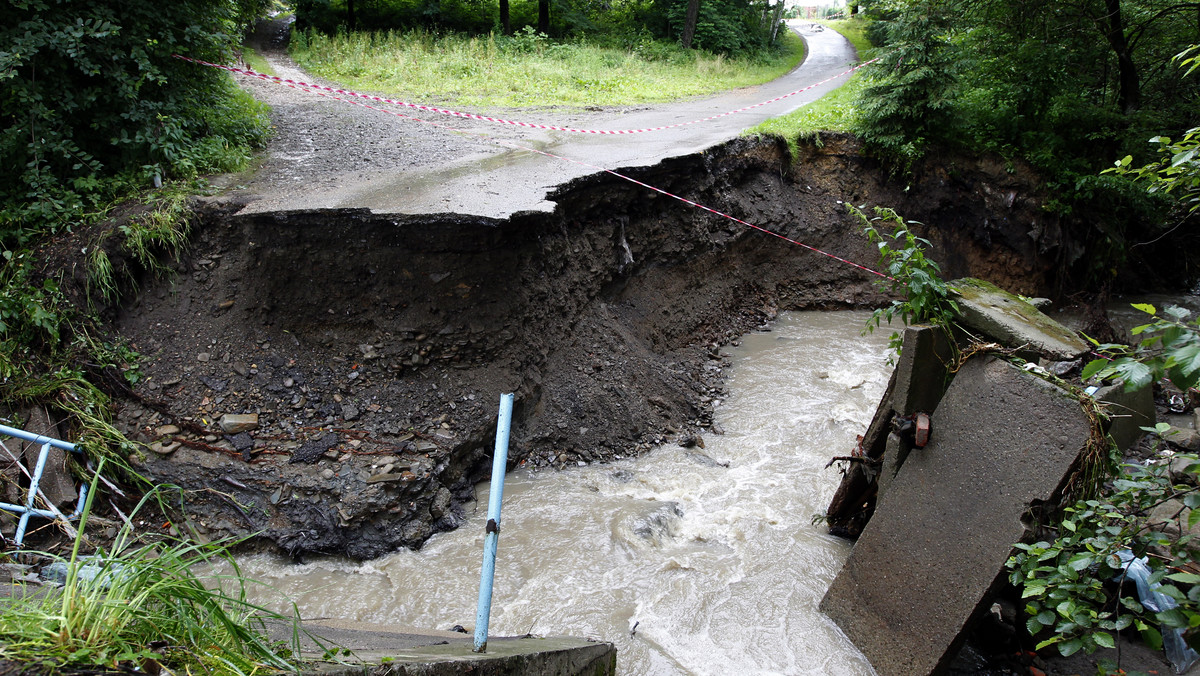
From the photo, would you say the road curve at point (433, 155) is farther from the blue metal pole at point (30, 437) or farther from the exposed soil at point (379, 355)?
the blue metal pole at point (30, 437)

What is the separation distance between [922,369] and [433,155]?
566 centimetres

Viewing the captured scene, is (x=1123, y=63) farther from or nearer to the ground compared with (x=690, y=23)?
nearer to the ground

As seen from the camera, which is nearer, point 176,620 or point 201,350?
point 176,620

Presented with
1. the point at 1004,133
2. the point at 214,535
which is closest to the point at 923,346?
the point at 214,535

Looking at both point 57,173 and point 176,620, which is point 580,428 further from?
point 57,173

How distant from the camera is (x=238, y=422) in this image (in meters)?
5.26

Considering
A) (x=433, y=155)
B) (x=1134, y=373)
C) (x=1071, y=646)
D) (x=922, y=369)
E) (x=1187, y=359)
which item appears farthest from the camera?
(x=433, y=155)

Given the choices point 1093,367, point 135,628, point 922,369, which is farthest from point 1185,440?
point 135,628

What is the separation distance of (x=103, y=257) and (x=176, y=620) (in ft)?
16.3

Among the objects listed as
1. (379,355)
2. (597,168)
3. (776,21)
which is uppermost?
(776,21)

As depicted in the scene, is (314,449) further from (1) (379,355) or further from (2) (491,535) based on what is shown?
(2) (491,535)

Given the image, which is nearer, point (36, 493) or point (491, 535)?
point (491, 535)

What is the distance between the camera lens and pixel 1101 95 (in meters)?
9.99

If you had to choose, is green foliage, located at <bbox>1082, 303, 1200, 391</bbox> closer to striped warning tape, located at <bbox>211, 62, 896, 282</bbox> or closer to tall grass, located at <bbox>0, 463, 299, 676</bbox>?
tall grass, located at <bbox>0, 463, 299, 676</bbox>
